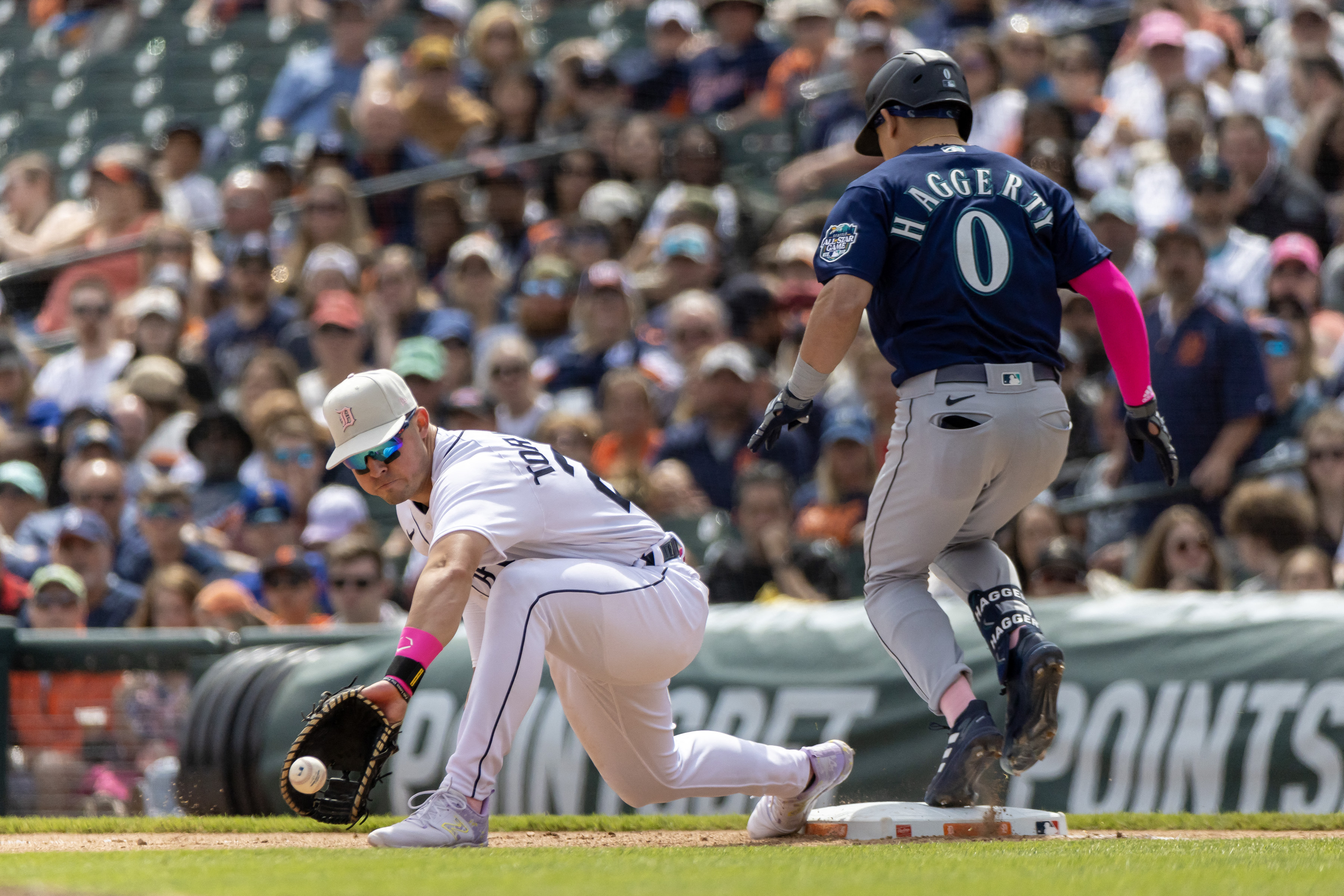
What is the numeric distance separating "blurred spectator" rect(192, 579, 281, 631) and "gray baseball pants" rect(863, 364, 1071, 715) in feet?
15.3

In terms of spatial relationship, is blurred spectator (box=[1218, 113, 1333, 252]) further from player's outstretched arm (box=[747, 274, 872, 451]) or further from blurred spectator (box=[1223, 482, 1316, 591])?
player's outstretched arm (box=[747, 274, 872, 451])

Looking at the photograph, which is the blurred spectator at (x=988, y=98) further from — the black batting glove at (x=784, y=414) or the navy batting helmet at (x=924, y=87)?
the black batting glove at (x=784, y=414)

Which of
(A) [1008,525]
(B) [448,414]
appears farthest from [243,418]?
(A) [1008,525]

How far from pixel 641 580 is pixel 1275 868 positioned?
187 cm

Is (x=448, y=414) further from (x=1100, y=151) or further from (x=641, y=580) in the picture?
(x=641, y=580)

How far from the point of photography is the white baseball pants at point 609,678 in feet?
16.0

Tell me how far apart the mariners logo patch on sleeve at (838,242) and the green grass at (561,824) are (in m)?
2.34

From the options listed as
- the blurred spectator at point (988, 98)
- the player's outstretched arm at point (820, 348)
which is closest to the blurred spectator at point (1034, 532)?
the player's outstretched arm at point (820, 348)

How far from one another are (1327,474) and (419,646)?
16.6 feet

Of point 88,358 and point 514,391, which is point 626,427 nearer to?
point 514,391

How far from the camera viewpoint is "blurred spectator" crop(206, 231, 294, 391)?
12.9 metres

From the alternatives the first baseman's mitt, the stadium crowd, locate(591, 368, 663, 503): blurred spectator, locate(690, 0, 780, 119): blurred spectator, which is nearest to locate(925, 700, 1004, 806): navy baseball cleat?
the first baseman's mitt

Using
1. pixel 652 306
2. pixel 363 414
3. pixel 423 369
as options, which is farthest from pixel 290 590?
pixel 363 414

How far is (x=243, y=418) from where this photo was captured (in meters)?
11.7
